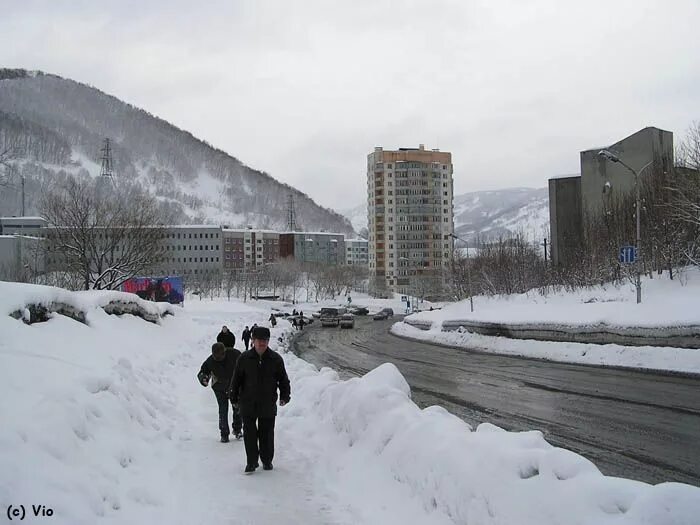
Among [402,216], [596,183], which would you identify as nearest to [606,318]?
[596,183]

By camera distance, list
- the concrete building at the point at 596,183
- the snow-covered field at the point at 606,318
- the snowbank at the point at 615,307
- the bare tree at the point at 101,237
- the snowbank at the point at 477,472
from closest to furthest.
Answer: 1. the snowbank at the point at 477,472
2. the snow-covered field at the point at 606,318
3. the snowbank at the point at 615,307
4. the bare tree at the point at 101,237
5. the concrete building at the point at 596,183

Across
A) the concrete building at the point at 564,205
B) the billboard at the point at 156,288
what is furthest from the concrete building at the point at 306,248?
the billboard at the point at 156,288

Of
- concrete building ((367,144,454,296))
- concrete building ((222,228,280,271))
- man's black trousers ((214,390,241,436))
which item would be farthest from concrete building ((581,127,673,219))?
concrete building ((222,228,280,271))

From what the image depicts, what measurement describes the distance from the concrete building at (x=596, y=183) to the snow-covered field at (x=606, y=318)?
11.0 metres

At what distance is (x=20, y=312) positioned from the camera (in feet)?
45.5

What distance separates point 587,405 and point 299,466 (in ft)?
26.9

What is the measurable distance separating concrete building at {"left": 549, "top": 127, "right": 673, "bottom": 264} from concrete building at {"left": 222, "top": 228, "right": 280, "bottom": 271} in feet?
367

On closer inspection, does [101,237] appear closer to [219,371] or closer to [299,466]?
[219,371]

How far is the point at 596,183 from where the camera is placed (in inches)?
2464

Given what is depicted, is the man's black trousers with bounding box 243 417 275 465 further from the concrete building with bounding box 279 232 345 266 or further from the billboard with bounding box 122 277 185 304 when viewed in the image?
the concrete building with bounding box 279 232 345 266

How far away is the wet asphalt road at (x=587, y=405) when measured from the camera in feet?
30.4

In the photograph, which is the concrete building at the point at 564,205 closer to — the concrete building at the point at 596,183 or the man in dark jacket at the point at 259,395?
the concrete building at the point at 596,183

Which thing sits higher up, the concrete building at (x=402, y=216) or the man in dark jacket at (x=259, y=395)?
the concrete building at (x=402, y=216)

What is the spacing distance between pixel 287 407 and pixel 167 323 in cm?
2368
